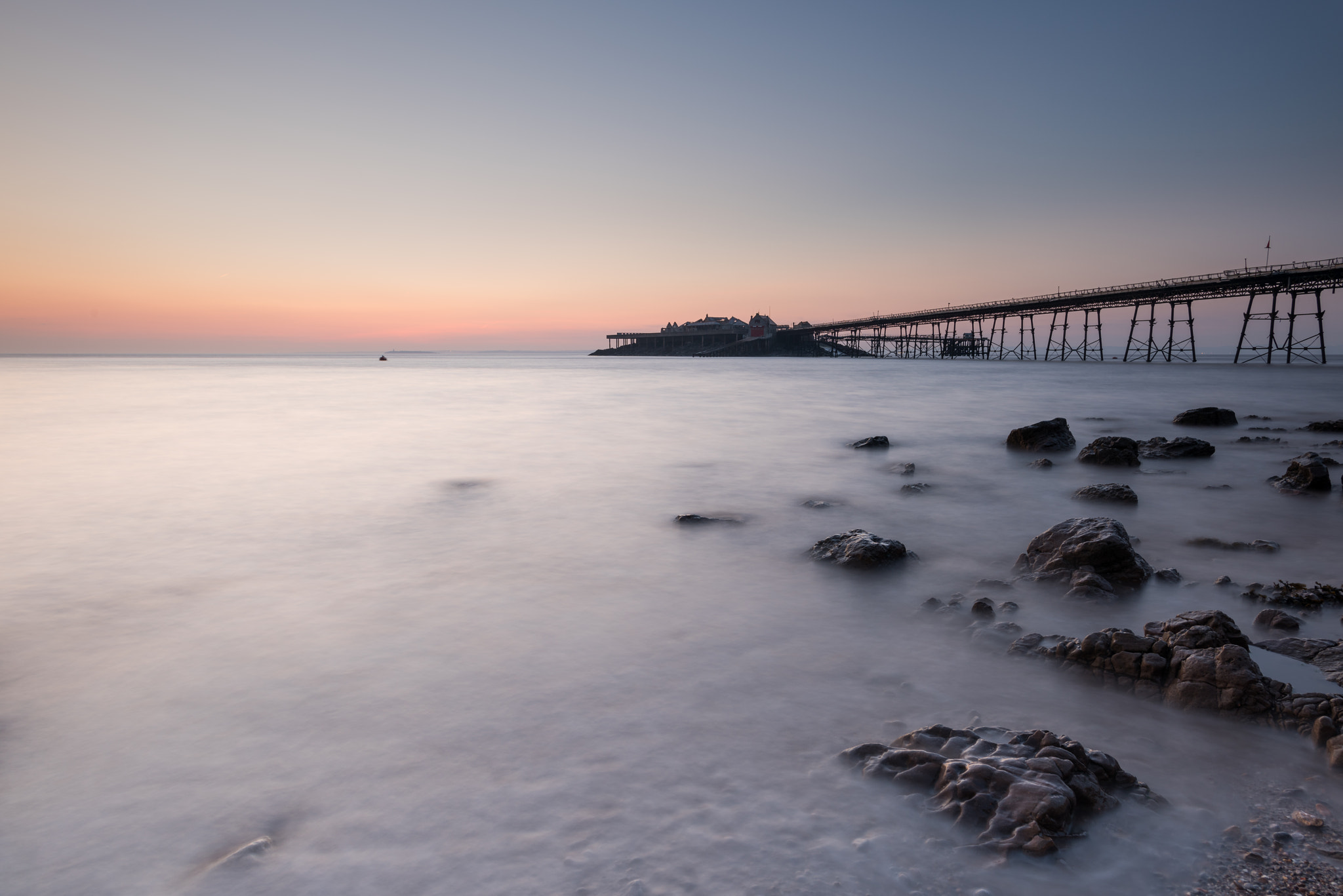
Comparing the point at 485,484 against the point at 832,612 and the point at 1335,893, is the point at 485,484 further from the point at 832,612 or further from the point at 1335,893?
the point at 1335,893

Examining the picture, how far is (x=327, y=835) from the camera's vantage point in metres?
2.45

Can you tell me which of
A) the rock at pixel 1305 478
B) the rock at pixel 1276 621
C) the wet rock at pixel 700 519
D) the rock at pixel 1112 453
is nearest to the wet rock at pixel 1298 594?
the rock at pixel 1276 621

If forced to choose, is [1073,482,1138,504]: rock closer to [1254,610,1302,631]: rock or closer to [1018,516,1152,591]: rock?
[1018,516,1152,591]: rock

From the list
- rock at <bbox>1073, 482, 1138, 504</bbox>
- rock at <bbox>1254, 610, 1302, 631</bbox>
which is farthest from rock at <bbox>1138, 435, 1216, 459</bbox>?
rock at <bbox>1254, 610, 1302, 631</bbox>

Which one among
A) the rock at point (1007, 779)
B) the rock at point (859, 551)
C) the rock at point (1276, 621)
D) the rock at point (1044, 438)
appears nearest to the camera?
the rock at point (1007, 779)

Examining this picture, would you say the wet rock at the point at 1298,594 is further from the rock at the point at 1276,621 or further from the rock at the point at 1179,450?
the rock at the point at 1179,450

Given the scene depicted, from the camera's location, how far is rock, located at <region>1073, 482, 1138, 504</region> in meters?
7.71

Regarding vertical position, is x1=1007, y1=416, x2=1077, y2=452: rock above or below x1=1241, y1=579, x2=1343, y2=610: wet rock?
above

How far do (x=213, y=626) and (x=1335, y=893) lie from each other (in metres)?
5.86

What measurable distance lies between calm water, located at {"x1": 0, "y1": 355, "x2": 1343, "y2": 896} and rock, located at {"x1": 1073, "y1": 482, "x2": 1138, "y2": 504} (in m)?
0.29

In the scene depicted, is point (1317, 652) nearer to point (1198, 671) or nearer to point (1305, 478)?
point (1198, 671)

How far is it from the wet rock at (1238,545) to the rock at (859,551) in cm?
270

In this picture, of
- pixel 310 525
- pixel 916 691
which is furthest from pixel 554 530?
pixel 916 691

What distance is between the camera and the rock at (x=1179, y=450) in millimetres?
10547
